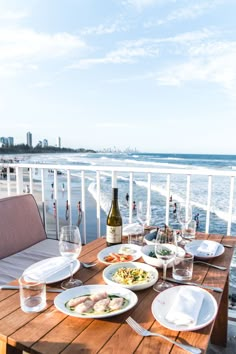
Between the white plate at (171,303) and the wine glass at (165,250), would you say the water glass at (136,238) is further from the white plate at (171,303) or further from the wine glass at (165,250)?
the white plate at (171,303)

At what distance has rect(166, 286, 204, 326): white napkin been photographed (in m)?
0.73

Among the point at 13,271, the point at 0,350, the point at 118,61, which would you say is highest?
the point at 118,61

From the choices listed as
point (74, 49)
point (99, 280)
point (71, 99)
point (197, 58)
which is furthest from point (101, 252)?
point (71, 99)

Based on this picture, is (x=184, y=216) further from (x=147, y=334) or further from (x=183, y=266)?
(x=147, y=334)

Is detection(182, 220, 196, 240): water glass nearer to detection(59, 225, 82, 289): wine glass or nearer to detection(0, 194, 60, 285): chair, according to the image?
detection(59, 225, 82, 289): wine glass

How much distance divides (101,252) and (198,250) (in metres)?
0.48

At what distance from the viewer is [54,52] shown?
6.28 meters

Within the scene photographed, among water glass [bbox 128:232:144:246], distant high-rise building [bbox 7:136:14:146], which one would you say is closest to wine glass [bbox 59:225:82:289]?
water glass [bbox 128:232:144:246]

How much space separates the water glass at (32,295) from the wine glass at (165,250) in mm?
391

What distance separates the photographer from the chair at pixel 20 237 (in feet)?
5.98

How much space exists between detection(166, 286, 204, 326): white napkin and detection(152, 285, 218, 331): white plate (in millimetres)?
11

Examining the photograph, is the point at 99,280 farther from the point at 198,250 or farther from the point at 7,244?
the point at 7,244

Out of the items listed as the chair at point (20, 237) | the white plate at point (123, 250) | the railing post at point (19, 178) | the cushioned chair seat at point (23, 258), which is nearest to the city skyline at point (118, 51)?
the railing post at point (19, 178)

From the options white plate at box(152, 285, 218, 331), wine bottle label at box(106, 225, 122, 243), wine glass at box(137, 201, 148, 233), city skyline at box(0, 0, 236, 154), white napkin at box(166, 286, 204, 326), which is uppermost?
city skyline at box(0, 0, 236, 154)
